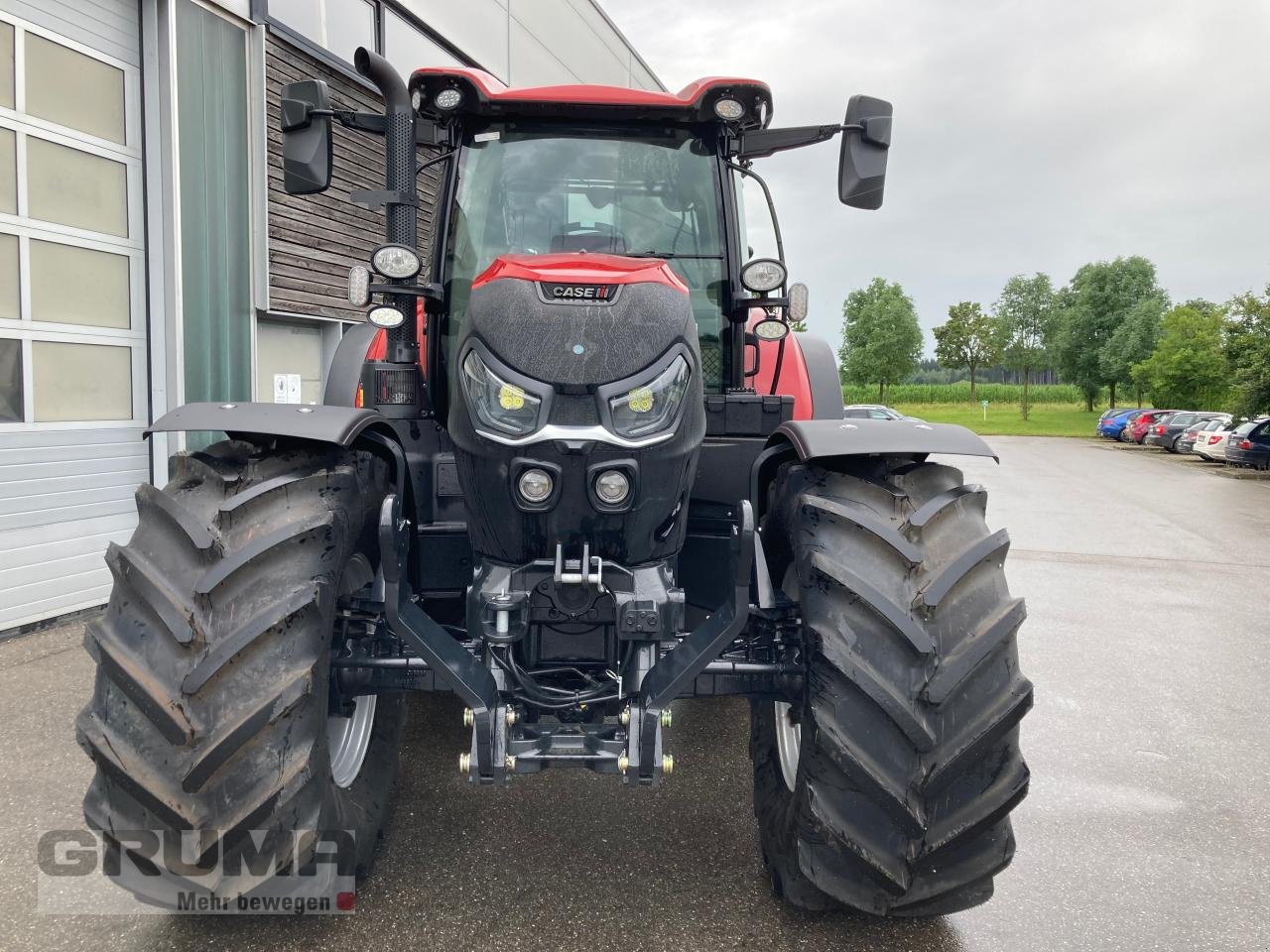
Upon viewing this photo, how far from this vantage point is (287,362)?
9.31 metres

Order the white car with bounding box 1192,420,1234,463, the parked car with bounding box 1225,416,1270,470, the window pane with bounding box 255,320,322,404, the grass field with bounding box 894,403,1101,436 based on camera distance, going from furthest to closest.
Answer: the grass field with bounding box 894,403,1101,436
the white car with bounding box 1192,420,1234,463
the parked car with bounding box 1225,416,1270,470
the window pane with bounding box 255,320,322,404

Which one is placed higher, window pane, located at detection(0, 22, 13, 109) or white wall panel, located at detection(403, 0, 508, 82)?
white wall panel, located at detection(403, 0, 508, 82)

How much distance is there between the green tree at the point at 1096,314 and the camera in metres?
59.7

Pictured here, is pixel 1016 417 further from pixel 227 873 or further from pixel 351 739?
pixel 227 873

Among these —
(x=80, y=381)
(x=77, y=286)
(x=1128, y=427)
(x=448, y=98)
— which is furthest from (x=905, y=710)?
(x=1128, y=427)

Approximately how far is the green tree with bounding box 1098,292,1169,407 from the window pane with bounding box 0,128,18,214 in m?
57.8

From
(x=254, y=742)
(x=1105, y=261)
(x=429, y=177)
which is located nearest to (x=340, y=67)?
(x=429, y=177)

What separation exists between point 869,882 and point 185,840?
1.66 m

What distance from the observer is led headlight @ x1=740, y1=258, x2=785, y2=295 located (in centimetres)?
310

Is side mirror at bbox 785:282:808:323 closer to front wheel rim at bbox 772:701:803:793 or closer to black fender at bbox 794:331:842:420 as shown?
black fender at bbox 794:331:842:420

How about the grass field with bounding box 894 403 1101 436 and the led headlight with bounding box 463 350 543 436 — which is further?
the grass field with bounding box 894 403 1101 436

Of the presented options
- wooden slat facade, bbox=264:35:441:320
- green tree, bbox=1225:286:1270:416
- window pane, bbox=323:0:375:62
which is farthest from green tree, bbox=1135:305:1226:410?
window pane, bbox=323:0:375:62

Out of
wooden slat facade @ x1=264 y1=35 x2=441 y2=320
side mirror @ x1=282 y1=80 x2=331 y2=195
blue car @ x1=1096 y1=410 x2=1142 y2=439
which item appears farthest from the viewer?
blue car @ x1=1096 y1=410 x2=1142 y2=439

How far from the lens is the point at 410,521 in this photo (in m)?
3.00
